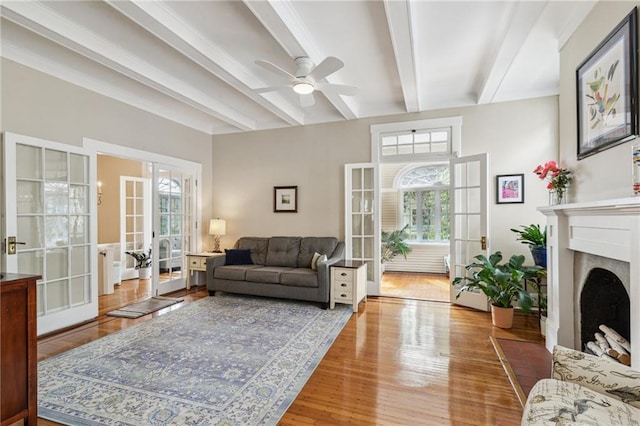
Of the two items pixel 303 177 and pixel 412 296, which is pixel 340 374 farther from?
pixel 303 177

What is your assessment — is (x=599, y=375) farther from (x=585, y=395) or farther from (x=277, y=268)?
(x=277, y=268)

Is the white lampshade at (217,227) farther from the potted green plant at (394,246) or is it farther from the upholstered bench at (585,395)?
the upholstered bench at (585,395)

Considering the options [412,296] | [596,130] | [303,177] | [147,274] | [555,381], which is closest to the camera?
[555,381]

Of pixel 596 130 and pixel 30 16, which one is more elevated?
pixel 30 16

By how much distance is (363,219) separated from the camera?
16.1ft

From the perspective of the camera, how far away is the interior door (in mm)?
4012

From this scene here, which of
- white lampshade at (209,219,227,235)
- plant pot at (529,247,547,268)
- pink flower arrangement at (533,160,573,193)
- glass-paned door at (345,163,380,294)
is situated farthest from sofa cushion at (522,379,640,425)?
white lampshade at (209,219,227,235)

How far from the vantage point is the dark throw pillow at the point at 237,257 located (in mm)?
4830

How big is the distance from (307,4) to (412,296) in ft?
13.5

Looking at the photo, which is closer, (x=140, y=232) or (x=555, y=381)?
(x=555, y=381)

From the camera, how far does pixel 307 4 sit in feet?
7.88

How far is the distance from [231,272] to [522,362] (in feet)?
11.9

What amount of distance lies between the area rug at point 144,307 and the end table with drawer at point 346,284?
2301 millimetres

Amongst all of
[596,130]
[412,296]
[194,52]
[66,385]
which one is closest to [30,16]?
[194,52]
